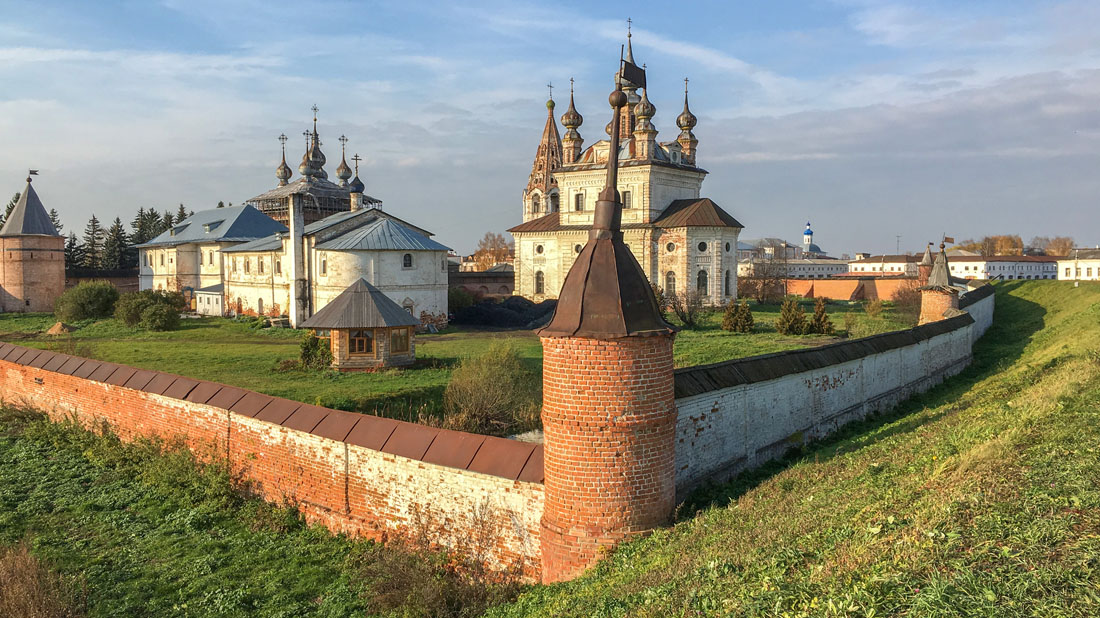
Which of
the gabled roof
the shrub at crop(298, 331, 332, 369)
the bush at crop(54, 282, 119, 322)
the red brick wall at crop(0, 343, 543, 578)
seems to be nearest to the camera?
the red brick wall at crop(0, 343, 543, 578)

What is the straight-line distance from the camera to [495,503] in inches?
293

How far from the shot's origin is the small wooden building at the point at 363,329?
18156mm

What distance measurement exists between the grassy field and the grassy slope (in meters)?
7.44

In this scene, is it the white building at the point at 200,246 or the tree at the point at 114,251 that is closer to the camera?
the white building at the point at 200,246

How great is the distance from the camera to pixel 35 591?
7.09 meters

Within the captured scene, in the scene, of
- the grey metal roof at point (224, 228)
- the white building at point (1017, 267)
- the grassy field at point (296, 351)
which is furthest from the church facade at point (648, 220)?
the white building at point (1017, 267)

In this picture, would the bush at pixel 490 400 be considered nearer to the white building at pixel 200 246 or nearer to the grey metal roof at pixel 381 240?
the grey metal roof at pixel 381 240

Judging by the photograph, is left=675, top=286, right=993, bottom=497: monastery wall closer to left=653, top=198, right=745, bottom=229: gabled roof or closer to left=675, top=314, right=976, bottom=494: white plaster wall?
left=675, top=314, right=976, bottom=494: white plaster wall

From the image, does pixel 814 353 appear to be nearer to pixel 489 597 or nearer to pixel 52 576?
pixel 489 597

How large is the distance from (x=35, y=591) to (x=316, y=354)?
38.4ft

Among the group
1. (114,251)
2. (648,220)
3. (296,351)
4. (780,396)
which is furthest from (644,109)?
(114,251)

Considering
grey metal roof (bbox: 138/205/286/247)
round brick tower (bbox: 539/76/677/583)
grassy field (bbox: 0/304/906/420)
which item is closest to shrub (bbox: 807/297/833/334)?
grassy field (bbox: 0/304/906/420)

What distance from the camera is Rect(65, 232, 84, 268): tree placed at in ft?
173

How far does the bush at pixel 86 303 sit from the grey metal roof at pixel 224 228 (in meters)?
7.33
